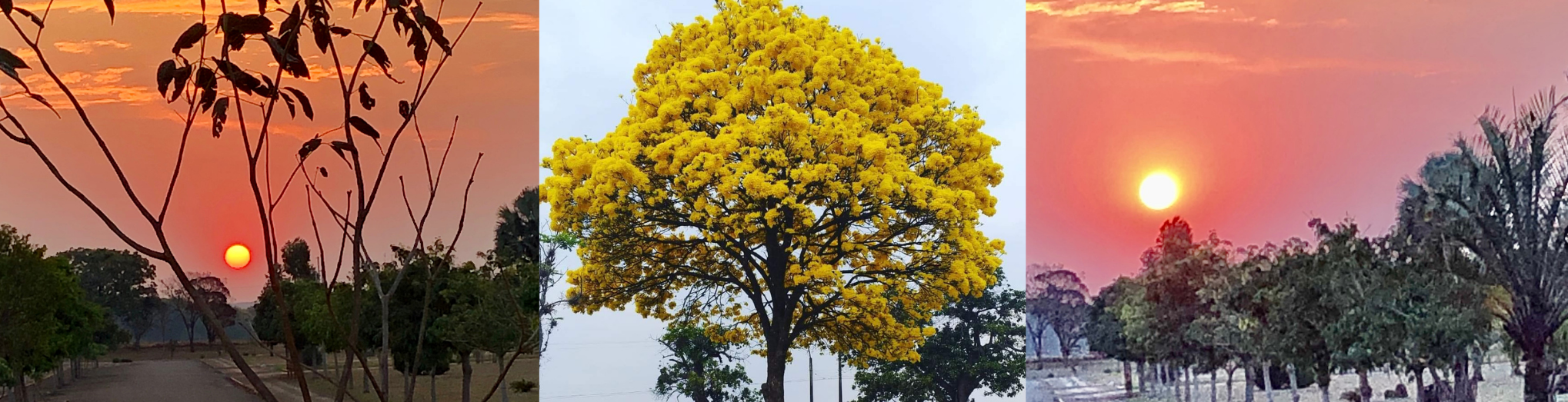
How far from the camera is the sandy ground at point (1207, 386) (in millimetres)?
7359

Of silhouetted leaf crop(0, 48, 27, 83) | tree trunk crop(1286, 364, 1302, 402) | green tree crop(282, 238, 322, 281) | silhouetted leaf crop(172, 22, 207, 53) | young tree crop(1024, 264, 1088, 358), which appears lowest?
tree trunk crop(1286, 364, 1302, 402)

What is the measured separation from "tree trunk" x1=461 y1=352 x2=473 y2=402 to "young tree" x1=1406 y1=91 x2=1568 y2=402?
217 inches

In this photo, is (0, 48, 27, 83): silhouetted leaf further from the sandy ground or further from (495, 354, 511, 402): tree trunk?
the sandy ground

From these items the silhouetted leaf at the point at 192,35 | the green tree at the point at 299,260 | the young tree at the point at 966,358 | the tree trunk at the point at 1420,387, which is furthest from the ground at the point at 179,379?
the tree trunk at the point at 1420,387

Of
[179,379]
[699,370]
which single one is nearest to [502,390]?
[699,370]

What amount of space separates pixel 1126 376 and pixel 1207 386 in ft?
1.59

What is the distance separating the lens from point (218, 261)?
663cm

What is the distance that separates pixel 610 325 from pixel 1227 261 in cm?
377

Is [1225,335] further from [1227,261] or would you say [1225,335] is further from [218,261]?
[218,261]

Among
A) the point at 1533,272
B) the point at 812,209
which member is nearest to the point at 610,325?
the point at 812,209

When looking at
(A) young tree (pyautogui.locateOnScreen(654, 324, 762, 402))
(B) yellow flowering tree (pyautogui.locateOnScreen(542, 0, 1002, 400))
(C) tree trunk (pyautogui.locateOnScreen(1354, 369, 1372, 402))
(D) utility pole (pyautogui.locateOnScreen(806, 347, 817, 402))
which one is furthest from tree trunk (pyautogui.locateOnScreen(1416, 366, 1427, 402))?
(A) young tree (pyautogui.locateOnScreen(654, 324, 762, 402))

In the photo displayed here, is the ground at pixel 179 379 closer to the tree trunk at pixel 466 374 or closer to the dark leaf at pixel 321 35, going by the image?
the tree trunk at pixel 466 374

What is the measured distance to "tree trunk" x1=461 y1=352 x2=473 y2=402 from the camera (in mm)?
7176

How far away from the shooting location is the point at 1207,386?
7.86 m
